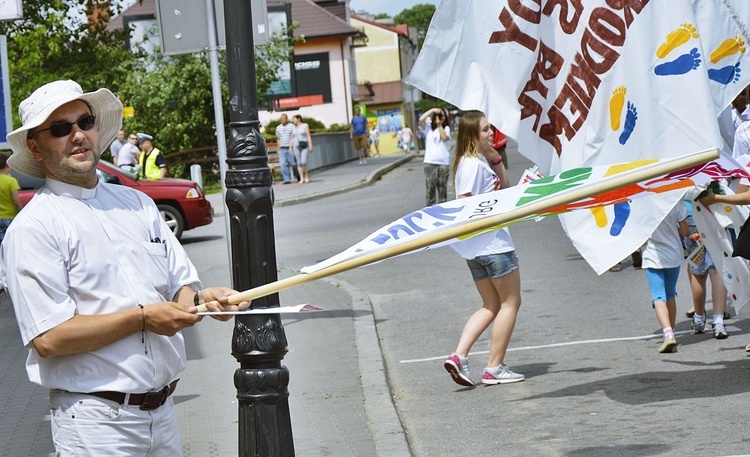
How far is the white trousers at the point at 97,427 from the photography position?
3543 mm

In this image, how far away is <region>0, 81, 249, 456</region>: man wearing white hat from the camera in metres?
3.48

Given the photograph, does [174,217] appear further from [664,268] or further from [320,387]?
[664,268]

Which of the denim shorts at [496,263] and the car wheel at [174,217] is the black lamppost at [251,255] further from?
the car wheel at [174,217]

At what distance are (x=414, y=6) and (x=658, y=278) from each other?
14860cm

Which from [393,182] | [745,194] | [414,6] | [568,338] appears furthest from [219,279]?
[414,6]

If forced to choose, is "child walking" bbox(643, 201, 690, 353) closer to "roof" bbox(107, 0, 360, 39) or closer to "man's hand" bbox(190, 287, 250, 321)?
"man's hand" bbox(190, 287, 250, 321)

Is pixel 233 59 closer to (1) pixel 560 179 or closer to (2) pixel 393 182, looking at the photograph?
(1) pixel 560 179

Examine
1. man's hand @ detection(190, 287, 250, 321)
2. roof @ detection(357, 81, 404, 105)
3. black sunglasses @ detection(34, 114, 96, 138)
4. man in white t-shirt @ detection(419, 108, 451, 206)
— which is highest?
black sunglasses @ detection(34, 114, 96, 138)

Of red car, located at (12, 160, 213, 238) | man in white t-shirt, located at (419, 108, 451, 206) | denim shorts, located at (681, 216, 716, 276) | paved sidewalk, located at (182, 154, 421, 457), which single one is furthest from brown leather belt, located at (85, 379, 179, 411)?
man in white t-shirt, located at (419, 108, 451, 206)

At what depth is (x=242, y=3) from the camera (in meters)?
5.31

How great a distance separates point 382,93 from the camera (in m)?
92.1

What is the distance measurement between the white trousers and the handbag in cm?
504

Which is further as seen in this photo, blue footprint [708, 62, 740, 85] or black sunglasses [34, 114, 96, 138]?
blue footprint [708, 62, 740, 85]

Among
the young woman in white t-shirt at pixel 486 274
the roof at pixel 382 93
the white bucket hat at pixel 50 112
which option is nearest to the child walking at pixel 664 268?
the young woman in white t-shirt at pixel 486 274
